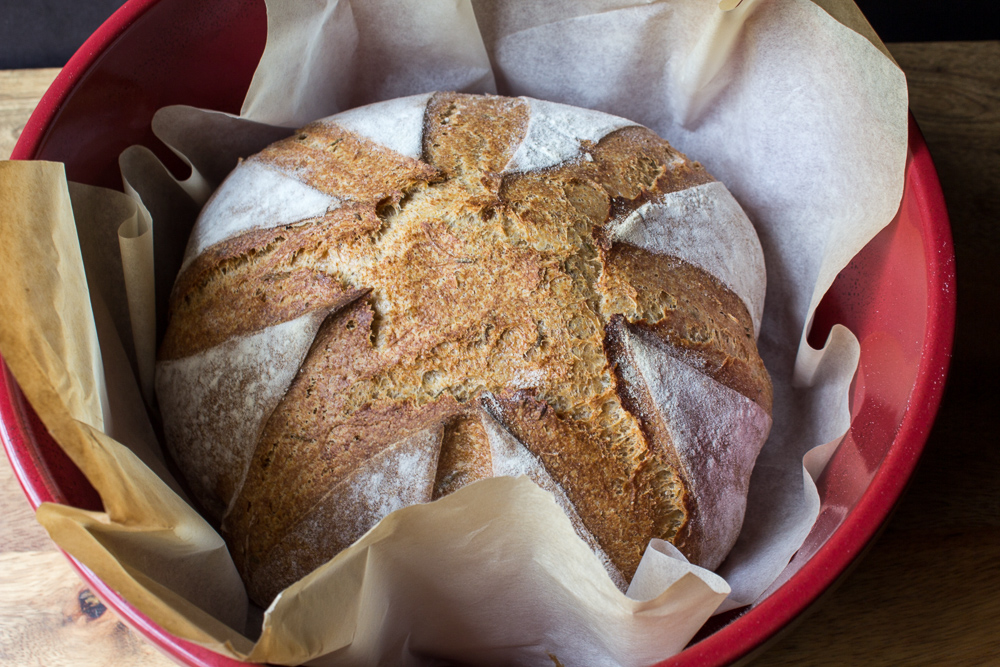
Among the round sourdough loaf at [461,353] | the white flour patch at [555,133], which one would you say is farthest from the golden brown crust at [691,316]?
the white flour patch at [555,133]

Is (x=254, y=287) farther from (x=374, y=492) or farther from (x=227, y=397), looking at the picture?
(x=374, y=492)

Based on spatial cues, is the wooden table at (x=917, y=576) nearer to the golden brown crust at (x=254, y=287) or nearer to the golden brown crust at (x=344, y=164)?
the golden brown crust at (x=254, y=287)

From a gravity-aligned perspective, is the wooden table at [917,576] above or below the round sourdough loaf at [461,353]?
below

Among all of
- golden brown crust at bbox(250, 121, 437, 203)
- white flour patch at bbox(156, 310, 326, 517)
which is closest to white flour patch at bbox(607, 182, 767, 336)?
golden brown crust at bbox(250, 121, 437, 203)

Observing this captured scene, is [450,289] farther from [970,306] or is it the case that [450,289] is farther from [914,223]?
[970,306]

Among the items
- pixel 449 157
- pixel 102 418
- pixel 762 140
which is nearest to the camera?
pixel 102 418

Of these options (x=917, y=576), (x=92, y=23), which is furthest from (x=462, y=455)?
(x=92, y=23)

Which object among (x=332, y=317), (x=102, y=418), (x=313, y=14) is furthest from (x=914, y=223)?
(x=102, y=418)
